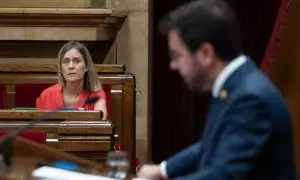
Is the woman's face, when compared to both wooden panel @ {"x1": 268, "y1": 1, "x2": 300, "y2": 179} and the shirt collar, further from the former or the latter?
the shirt collar

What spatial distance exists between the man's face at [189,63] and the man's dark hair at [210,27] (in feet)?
0.07

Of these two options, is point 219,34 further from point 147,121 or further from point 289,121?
point 147,121

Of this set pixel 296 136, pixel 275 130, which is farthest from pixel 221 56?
pixel 296 136

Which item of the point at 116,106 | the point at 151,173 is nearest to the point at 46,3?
the point at 116,106

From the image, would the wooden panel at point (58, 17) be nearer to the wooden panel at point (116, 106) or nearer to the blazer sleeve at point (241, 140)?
the wooden panel at point (116, 106)

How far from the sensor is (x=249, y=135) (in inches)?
75.6

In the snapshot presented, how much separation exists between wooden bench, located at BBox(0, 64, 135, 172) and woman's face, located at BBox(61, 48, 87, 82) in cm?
33

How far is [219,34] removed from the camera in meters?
1.96

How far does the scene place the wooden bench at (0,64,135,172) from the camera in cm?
533

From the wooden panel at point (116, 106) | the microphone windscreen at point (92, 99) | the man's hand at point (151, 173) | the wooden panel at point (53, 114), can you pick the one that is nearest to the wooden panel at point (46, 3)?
the wooden panel at point (116, 106)

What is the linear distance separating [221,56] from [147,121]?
4.16 m

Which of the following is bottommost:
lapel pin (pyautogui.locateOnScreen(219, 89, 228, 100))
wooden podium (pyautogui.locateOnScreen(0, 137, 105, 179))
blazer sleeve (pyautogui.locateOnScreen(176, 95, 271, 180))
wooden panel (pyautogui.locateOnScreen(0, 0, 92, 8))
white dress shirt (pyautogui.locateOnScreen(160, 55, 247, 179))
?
wooden podium (pyautogui.locateOnScreen(0, 137, 105, 179))

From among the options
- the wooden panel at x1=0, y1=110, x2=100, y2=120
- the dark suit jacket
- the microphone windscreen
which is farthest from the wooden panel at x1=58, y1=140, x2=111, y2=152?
the dark suit jacket

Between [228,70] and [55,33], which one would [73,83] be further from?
[228,70]
